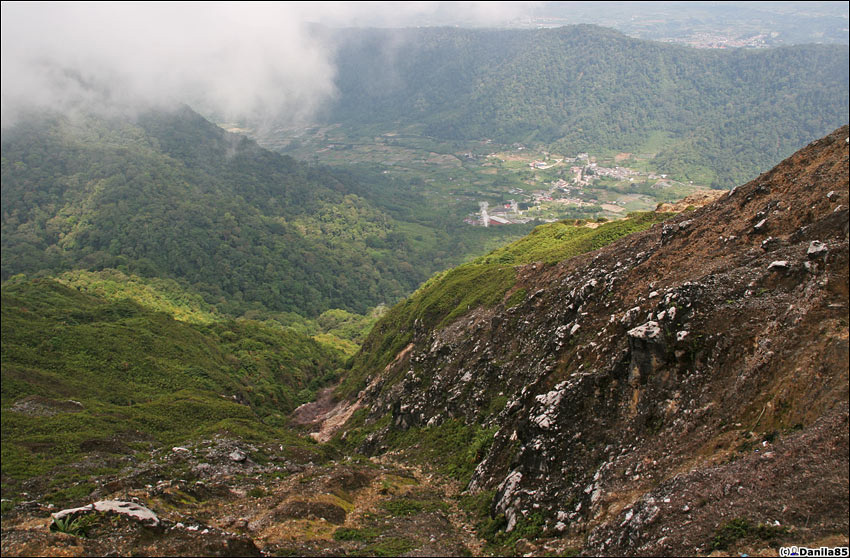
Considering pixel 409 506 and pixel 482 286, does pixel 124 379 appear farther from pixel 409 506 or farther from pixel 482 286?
pixel 409 506

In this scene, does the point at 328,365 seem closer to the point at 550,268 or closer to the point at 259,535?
the point at 550,268

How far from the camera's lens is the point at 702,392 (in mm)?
17609

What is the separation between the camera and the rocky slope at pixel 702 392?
13.6 meters

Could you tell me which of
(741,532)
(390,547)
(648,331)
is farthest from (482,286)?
(741,532)

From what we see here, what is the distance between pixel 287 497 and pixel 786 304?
2260cm

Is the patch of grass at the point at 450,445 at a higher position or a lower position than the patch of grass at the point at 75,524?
lower

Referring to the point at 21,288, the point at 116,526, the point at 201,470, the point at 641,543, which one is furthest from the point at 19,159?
the point at 641,543

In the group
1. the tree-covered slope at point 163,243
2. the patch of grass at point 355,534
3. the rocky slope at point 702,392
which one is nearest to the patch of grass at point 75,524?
the patch of grass at point 355,534

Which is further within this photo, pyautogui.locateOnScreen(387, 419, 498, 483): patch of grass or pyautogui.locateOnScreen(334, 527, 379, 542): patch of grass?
pyautogui.locateOnScreen(387, 419, 498, 483): patch of grass

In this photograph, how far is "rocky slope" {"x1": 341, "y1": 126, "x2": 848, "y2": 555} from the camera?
13.6m

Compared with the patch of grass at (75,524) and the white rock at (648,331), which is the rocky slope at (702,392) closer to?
the white rock at (648,331)

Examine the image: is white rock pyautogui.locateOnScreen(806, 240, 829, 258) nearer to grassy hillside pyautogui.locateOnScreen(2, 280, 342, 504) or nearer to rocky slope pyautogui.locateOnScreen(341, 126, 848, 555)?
rocky slope pyautogui.locateOnScreen(341, 126, 848, 555)

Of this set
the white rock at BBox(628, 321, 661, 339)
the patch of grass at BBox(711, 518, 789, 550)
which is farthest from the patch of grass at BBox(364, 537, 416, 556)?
the white rock at BBox(628, 321, 661, 339)

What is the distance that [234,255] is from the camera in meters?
176
